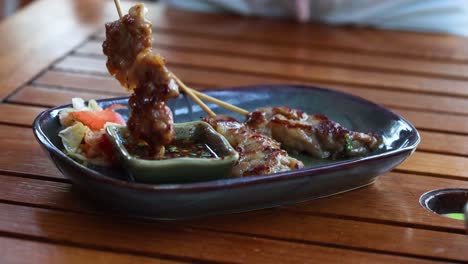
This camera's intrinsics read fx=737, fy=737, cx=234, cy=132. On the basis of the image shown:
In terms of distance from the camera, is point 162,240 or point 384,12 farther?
point 384,12

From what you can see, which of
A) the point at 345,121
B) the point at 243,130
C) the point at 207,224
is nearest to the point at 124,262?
the point at 207,224

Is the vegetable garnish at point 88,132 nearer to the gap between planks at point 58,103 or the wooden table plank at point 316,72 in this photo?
the gap between planks at point 58,103

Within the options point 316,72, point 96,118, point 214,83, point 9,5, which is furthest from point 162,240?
point 9,5

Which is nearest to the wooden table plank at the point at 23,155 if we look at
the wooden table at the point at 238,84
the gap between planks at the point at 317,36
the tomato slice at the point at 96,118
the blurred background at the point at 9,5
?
the wooden table at the point at 238,84

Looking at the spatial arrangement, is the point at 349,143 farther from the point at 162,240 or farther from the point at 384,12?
the point at 384,12

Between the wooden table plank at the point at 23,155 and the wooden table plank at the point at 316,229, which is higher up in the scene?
the wooden table plank at the point at 316,229

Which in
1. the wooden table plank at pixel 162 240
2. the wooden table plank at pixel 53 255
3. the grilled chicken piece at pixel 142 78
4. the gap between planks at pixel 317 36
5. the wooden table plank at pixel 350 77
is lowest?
the wooden table plank at pixel 53 255

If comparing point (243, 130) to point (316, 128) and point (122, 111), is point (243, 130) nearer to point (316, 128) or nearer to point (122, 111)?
point (316, 128)

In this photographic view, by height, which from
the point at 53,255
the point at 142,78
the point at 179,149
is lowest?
the point at 53,255
